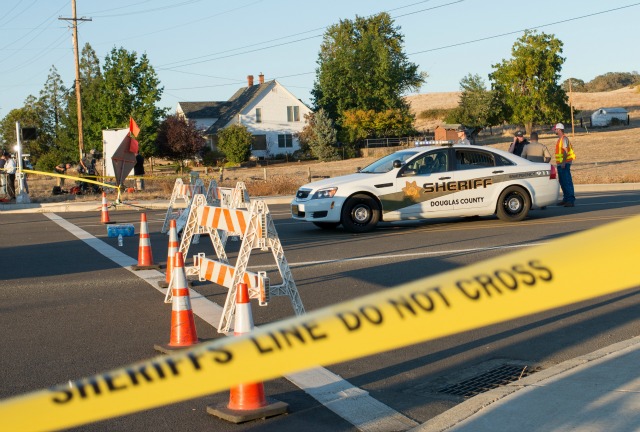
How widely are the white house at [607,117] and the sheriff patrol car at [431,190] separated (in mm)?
70520

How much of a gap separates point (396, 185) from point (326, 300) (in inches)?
269

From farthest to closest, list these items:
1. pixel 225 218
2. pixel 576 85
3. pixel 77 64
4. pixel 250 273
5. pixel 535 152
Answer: pixel 576 85
pixel 77 64
pixel 535 152
pixel 225 218
pixel 250 273

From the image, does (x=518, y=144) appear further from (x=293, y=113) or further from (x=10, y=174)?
(x=293, y=113)

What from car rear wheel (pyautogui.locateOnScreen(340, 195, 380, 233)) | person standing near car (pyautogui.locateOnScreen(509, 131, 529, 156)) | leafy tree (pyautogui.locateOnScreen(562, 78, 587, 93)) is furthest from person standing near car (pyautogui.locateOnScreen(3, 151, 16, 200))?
leafy tree (pyautogui.locateOnScreen(562, 78, 587, 93))

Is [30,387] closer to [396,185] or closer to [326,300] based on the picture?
[326,300]

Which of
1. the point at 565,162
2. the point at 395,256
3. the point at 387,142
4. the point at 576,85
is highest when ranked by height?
the point at 576,85

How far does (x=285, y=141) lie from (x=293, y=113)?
118 inches

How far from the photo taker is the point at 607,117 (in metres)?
83.1

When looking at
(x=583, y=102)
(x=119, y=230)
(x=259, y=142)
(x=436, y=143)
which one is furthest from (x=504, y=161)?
(x=583, y=102)

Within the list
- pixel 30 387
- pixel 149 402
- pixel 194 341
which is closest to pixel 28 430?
pixel 149 402

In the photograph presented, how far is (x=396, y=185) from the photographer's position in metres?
16.0

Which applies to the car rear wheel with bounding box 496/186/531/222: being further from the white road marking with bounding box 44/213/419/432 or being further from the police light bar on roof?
the white road marking with bounding box 44/213/419/432

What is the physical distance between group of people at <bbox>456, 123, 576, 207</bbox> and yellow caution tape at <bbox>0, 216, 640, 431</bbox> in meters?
16.8

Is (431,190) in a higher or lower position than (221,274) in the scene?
higher
